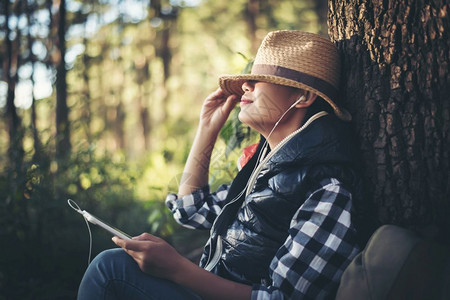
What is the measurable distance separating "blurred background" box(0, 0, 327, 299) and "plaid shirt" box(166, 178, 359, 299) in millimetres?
1233

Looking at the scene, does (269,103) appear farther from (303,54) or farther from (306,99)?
(303,54)

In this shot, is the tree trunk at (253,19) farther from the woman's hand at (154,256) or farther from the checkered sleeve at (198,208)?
the woman's hand at (154,256)

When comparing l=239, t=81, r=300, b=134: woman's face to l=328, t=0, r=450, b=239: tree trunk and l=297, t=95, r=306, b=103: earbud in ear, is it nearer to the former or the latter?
l=297, t=95, r=306, b=103: earbud in ear

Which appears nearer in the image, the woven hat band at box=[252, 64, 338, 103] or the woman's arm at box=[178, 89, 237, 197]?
the woven hat band at box=[252, 64, 338, 103]

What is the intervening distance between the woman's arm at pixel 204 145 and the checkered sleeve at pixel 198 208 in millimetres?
62

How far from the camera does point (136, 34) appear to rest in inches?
684

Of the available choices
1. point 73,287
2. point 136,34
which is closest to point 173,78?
point 136,34

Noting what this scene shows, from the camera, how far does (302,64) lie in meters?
1.90

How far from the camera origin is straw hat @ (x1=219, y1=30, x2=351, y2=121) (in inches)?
73.9

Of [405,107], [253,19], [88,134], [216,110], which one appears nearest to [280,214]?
[405,107]

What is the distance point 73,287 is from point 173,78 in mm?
16831

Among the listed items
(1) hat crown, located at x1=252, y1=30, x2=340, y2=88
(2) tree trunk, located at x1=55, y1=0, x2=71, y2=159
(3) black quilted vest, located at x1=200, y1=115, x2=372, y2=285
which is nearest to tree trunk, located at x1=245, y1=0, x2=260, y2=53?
(2) tree trunk, located at x1=55, y1=0, x2=71, y2=159

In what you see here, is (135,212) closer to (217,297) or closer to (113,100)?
(217,297)

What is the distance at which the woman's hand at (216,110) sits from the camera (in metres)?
2.46
